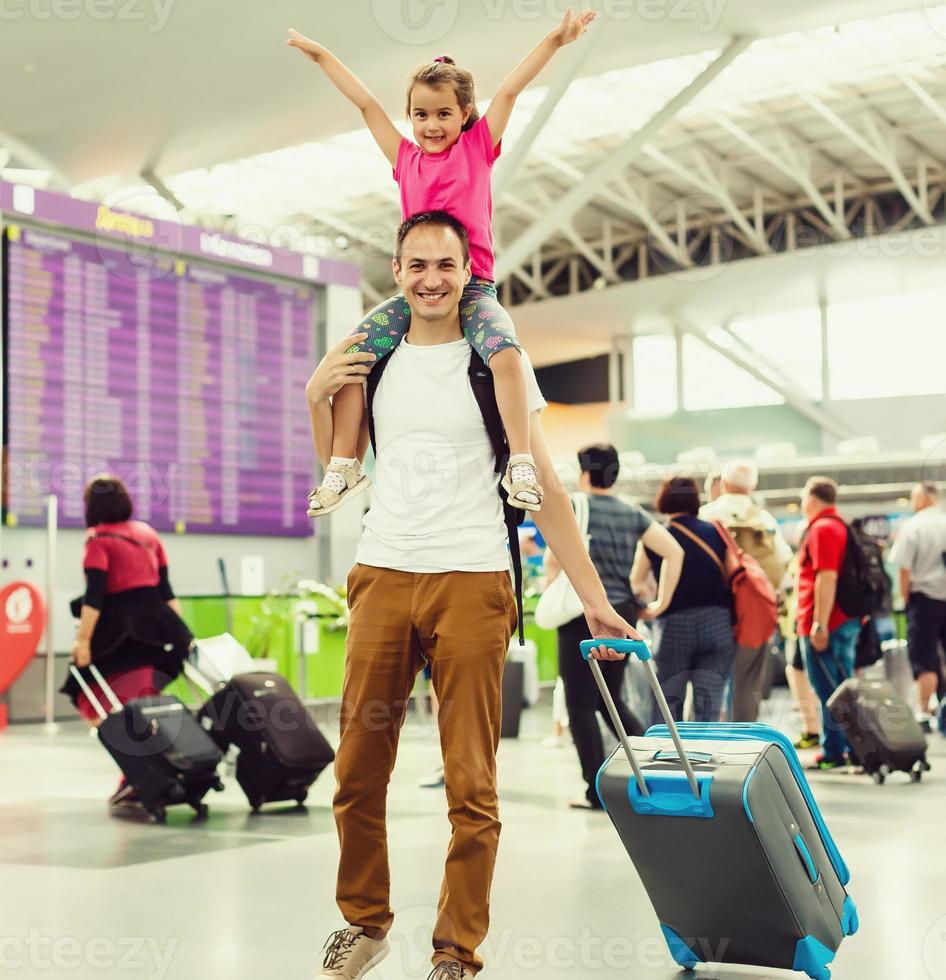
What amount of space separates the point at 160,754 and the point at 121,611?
0.89m

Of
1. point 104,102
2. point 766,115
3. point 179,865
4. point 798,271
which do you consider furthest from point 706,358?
point 179,865

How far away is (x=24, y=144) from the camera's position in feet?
47.3

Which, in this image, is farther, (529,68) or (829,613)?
(829,613)

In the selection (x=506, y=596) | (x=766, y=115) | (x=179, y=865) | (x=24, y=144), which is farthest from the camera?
(x=766, y=115)

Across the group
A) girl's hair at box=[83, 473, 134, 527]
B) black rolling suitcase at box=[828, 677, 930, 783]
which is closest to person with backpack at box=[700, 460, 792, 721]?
black rolling suitcase at box=[828, 677, 930, 783]

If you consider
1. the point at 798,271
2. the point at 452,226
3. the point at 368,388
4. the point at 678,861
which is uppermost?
the point at 798,271

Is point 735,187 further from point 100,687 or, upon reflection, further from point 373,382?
point 373,382

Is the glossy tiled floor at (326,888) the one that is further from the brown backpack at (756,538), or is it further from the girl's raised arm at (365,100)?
the girl's raised arm at (365,100)

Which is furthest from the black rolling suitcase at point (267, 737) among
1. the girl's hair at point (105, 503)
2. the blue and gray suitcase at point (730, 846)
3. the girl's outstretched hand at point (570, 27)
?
the girl's outstretched hand at point (570, 27)

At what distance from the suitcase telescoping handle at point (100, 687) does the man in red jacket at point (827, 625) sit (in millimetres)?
3911

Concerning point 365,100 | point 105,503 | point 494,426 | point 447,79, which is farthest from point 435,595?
point 105,503

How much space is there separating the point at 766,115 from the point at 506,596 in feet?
81.7

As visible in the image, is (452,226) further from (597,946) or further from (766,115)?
(766,115)

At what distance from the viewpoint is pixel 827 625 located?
7.81 m
